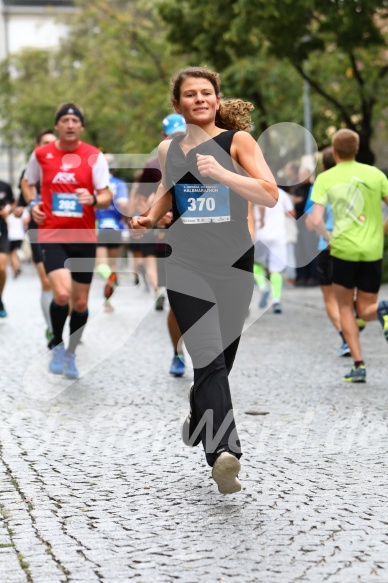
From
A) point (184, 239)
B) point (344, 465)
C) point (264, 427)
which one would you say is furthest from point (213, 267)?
point (264, 427)

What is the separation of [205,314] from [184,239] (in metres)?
0.36

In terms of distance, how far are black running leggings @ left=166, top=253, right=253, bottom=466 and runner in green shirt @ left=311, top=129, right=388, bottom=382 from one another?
11.2 feet

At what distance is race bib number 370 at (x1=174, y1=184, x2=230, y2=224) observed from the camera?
5.39 m

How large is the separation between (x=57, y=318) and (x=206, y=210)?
14.4ft

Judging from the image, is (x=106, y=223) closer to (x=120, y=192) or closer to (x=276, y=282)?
(x=120, y=192)

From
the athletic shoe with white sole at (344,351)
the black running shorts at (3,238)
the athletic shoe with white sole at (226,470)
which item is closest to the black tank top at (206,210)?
the athletic shoe with white sole at (226,470)

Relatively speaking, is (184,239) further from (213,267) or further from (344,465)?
(344,465)

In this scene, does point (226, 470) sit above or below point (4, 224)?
below

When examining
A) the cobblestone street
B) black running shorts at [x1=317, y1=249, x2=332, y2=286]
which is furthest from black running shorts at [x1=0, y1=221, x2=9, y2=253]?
black running shorts at [x1=317, y1=249, x2=332, y2=286]

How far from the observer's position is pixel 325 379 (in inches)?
371

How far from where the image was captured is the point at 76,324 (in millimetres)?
9727

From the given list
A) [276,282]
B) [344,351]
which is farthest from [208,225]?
[276,282]

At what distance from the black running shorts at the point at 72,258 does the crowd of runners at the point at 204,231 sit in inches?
0.4

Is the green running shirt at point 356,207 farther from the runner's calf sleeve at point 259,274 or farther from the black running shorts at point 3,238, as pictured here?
the runner's calf sleeve at point 259,274
